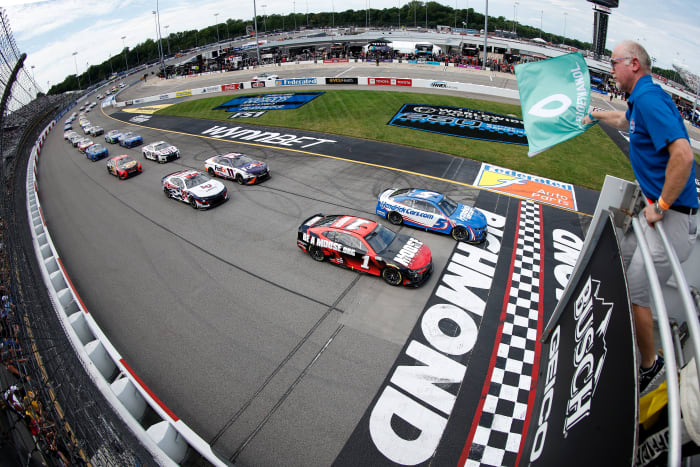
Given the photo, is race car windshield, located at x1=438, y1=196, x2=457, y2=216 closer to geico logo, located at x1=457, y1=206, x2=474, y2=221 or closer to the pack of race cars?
the pack of race cars

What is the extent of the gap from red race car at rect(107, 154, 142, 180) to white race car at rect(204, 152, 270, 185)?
5160 mm

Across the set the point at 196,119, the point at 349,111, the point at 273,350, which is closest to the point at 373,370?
the point at 273,350

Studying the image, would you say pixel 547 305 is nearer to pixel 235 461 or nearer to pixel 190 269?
pixel 235 461

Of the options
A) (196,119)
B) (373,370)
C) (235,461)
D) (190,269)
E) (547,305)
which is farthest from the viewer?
(196,119)

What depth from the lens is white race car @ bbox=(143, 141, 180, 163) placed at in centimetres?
2386

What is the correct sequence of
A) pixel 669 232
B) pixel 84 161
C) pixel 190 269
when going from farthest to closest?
pixel 84 161
pixel 190 269
pixel 669 232

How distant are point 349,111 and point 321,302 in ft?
79.5

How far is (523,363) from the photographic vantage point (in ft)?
28.8

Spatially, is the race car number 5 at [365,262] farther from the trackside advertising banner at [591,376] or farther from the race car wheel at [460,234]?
the trackside advertising banner at [591,376]

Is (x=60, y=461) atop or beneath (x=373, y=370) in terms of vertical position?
atop

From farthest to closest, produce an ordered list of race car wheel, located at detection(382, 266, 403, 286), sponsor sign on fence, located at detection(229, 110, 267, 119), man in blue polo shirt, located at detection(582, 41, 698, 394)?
sponsor sign on fence, located at detection(229, 110, 267, 119), race car wheel, located at detection(382, 266, 403, 286), man in blue polo shirt, located at detection(582, 41, 698, 394)

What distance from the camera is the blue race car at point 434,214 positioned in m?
13.2

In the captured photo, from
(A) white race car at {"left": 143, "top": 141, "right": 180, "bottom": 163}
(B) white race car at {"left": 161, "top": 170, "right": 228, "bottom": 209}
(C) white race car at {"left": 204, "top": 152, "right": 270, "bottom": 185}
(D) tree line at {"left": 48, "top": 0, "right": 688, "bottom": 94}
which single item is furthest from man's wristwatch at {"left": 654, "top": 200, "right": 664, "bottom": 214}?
(D) tree line at {"left": 48, "top": 0, "right": 688, "bottom": 94}

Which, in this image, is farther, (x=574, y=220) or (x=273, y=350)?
(x=574, y=220)
